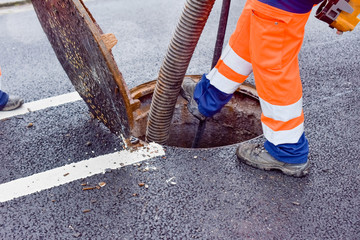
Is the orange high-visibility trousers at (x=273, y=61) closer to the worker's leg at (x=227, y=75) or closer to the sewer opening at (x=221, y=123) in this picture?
the worker's leg at (x=227, y=75)

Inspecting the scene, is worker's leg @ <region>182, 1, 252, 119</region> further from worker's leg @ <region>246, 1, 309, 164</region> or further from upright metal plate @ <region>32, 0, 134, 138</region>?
upright metal plate @ <region>32, 0, 134, 138</region>

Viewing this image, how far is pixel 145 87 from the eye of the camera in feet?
11.5

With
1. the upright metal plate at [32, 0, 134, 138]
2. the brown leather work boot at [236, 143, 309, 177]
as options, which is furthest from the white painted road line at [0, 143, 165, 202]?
the brown leather work boot at [236, 143, 309, 177]

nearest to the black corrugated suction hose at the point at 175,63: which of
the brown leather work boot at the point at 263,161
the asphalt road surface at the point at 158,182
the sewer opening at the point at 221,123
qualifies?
the asphalt road surface at the point at 158,182

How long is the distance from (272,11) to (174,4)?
3.90 meters

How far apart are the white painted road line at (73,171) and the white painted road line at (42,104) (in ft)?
3.06

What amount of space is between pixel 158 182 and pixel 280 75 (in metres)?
1.10

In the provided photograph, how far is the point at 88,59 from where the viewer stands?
222 cm

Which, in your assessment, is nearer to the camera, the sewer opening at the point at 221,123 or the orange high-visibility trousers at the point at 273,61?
the orange high-visibility trousers at the point at 273,61

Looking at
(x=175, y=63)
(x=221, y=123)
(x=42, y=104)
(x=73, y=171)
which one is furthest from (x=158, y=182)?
(x=42, y=104)

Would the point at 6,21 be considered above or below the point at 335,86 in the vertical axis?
below

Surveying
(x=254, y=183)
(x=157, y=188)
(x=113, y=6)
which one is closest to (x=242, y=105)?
(x=254, y=183)

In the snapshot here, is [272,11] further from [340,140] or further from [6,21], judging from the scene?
[6,21]

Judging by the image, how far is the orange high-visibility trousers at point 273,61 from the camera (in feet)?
6.61
